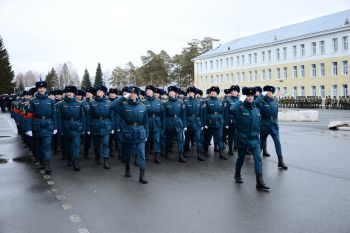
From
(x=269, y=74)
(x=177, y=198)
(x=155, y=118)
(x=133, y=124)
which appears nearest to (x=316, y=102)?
(x=269, y=74)

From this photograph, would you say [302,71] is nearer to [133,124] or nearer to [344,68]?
[344,68]

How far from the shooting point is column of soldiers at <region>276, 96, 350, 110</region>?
135 feet

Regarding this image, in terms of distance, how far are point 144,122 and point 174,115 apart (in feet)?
Result: 7.98

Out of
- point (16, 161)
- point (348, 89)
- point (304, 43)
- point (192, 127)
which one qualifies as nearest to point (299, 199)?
point (192, 127)

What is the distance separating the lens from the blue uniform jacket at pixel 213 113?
444 inches

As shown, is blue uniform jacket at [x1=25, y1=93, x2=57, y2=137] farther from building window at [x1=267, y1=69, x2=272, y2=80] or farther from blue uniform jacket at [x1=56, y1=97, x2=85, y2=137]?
building window at [x1=267, y1=69, x2=272, y2=80]

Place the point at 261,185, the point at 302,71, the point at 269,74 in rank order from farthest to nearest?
1. the point at 269,74
2. the point at 302,71
3. the point at 261,185

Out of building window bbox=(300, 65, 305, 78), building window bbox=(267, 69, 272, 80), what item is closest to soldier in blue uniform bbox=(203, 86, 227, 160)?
building window bbox=(300, 65, 305, 78)

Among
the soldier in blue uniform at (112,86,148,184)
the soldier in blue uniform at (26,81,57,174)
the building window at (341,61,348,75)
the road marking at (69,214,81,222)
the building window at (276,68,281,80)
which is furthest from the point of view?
the building window at (276,68,281,80)

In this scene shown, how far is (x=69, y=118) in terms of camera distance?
392 inches

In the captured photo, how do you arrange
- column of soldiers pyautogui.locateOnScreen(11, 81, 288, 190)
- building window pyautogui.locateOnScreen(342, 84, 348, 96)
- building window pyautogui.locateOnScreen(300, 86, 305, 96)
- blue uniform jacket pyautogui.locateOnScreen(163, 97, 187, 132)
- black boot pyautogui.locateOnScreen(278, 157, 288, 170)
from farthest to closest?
building window pyautogui.locateOnScreen(300, 86, 305, 96), building window pyautogui.locateOnScreen(342, 84, 348, 96), blue uniform jacket pyautogui.locateOnScreen(163, 97, 187, 132), black boot pyautogui.locateOnScreen(278, 157, 288, 170), column of soldiers pyautogui.locateOnScreen(11, 81, 288, 190)

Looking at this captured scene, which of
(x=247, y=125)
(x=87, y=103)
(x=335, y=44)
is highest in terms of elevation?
(x=335, y=44)

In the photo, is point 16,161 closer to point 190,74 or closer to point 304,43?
point 304,43

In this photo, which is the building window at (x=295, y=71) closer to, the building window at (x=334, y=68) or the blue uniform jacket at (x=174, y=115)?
the building window at (x=334, y=68)
